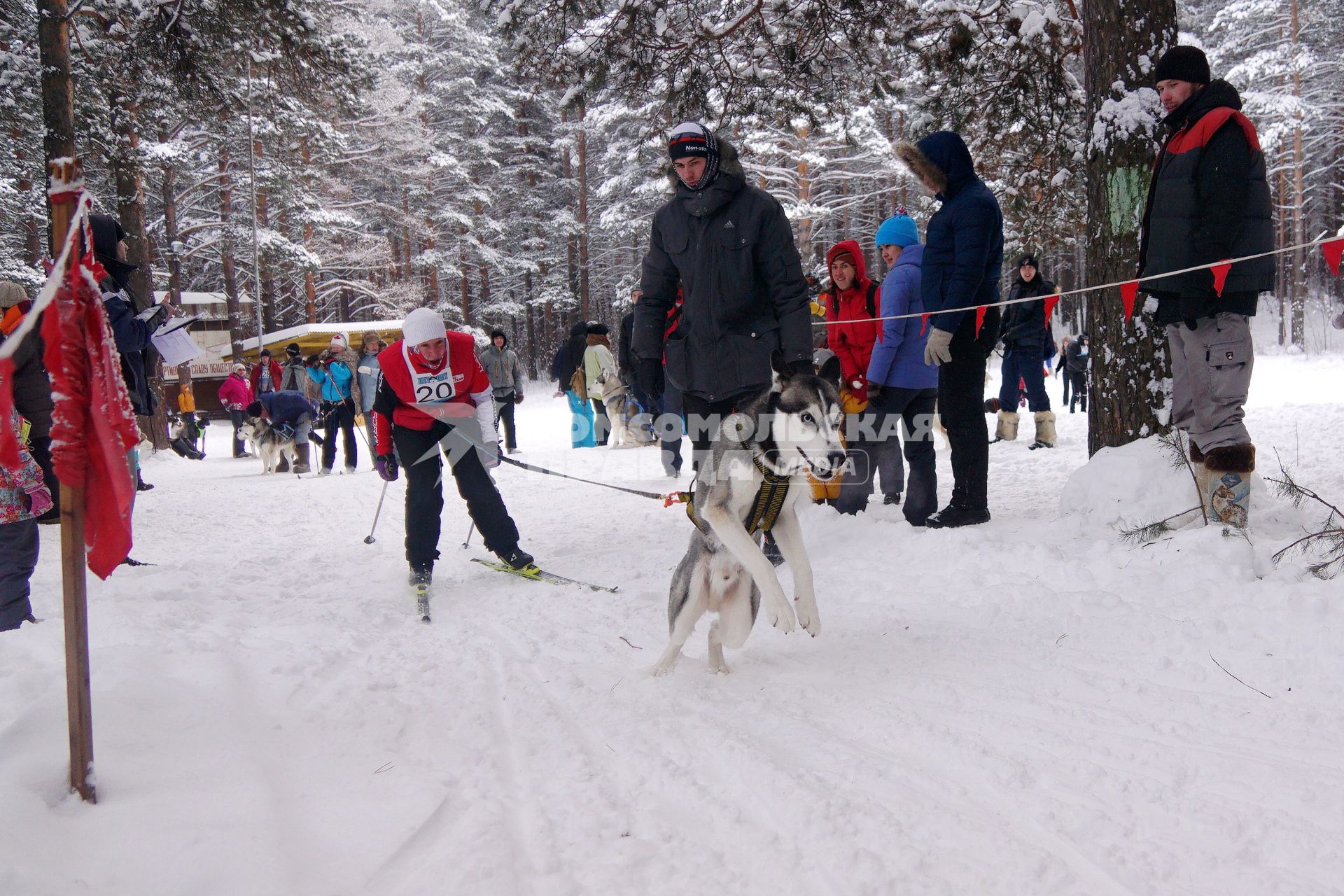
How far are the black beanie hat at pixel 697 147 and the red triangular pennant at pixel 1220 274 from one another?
2.42 meters

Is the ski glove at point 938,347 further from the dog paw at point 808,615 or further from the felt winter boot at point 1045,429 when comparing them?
the felt winter boot at point 1045,429

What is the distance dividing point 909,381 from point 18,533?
541 cm

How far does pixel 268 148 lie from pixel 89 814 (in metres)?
25.3

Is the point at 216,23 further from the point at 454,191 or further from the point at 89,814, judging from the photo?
the point at 454,191

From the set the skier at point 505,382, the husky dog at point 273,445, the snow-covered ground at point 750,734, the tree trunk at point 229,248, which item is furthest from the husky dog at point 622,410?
the tree trunk at point 229,248

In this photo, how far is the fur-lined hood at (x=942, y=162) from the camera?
16.6ft

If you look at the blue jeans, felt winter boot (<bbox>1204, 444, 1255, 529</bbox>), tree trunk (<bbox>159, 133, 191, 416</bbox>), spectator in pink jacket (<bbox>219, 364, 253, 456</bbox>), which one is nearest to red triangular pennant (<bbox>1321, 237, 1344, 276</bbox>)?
felt winter boot (<bbox>1204, 444, 1255, 529</bbox>)

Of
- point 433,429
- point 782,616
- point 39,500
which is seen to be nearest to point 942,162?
point 782,616

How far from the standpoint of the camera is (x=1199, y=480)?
4113 millimetres

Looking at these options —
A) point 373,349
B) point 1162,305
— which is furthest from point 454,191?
point 1162,305

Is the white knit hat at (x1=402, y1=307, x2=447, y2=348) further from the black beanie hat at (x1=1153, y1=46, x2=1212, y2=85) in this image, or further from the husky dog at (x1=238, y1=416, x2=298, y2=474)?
the husky dog at (x1=238, y1=416, x2=298, y2=474)

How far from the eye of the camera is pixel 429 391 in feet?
17.5

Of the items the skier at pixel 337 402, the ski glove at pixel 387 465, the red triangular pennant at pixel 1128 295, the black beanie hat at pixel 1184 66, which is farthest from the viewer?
the skier at pixel 337 402

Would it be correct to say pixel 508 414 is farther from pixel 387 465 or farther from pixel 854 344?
pixel 854 344
